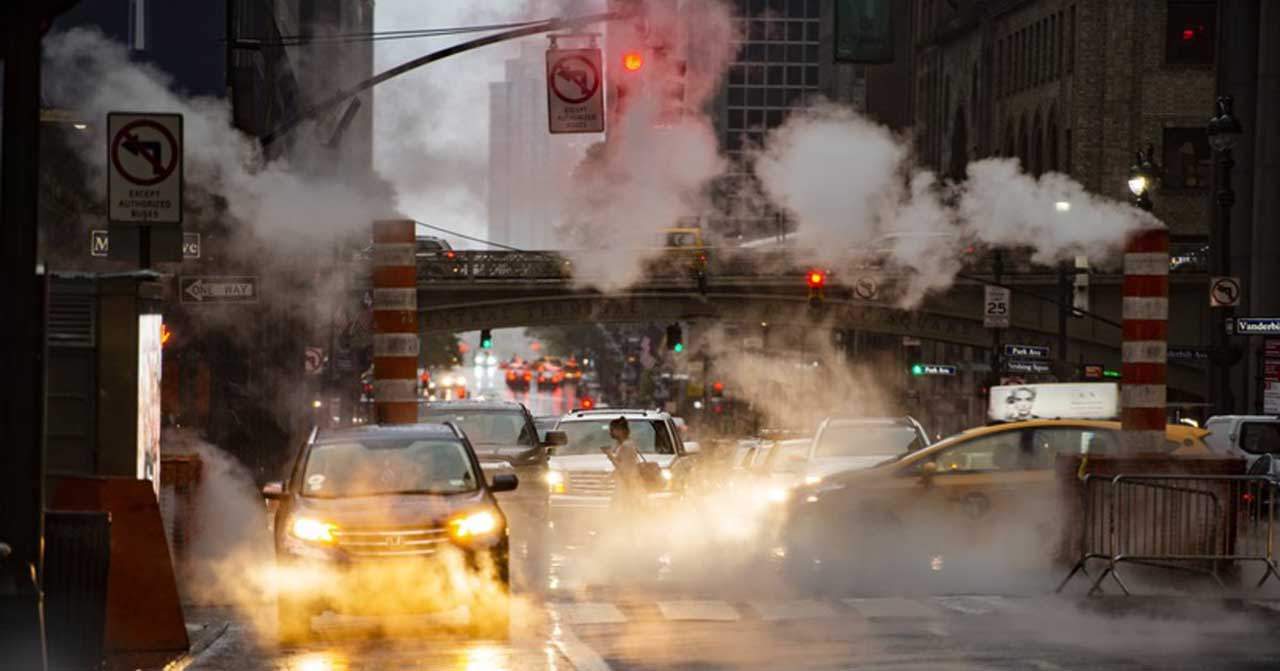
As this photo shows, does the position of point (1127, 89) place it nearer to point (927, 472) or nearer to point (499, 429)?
point (499, 429)

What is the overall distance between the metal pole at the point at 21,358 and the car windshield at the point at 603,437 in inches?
710

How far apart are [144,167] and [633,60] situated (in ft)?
32.6

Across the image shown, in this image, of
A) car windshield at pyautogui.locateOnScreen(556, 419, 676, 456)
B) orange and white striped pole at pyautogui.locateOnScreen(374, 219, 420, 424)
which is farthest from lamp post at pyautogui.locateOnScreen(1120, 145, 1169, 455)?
car windshield at pyautogui.locateOnScreen(556, 419, 676, 456)

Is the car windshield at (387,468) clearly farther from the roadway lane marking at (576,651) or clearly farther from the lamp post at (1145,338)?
the lamp post at (1145,338)

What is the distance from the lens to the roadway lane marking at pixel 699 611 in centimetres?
1556

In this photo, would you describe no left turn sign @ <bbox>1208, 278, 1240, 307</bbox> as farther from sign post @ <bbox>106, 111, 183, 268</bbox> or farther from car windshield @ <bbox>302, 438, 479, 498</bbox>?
sign post @ <bbox>106, 111, 183, 268</bbox>

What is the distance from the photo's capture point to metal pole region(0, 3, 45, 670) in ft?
28.2

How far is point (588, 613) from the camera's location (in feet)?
52.6

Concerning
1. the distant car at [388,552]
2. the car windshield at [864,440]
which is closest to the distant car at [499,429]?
the car windshield at [864,440]

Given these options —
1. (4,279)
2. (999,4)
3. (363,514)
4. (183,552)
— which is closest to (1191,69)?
(999,4)

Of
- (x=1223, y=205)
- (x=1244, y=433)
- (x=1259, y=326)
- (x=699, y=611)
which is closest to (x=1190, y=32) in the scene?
(x=1223, y=205)

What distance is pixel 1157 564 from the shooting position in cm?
1811

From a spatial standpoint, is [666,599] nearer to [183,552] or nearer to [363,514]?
[363,514]

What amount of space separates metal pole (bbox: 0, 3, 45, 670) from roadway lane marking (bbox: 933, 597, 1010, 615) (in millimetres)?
8549
